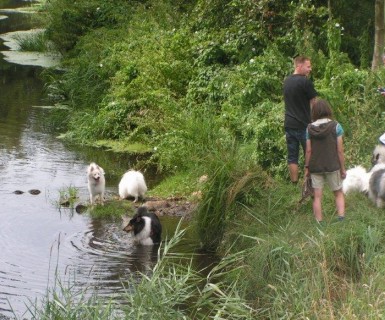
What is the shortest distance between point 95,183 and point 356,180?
498 cm

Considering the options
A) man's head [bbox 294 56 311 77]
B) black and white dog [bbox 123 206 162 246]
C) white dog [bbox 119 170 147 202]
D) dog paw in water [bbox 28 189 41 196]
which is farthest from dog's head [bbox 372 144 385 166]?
dog paw in water [bbox 28 189 41 196]

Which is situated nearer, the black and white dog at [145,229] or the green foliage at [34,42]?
the black and white dog at [145,229]

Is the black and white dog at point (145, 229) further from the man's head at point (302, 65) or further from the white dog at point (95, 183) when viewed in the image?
the man's head at point (302, 65)

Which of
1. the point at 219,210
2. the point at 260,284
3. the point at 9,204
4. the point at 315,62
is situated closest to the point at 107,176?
the point at 9,204

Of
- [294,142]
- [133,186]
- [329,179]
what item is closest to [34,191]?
[133,186]

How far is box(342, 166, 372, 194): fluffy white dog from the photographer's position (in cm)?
1320

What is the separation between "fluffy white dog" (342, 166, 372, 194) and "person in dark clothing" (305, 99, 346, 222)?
1.08 m

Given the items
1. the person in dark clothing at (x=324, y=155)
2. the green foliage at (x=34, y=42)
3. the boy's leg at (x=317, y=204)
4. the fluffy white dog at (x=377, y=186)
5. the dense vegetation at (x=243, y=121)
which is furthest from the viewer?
the green foliage at (x=34, y=42)

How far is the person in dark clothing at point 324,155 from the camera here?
1200cm

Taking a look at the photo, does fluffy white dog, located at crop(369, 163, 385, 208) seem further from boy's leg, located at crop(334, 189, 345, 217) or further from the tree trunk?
the tree trunk

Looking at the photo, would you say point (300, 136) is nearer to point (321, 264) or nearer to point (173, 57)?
point (321, 264)

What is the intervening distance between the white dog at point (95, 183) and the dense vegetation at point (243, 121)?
1.56 metres

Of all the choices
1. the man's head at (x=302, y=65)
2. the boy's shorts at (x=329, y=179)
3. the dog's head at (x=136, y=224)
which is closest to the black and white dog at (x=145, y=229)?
the dog's head at (x=136, y=224)

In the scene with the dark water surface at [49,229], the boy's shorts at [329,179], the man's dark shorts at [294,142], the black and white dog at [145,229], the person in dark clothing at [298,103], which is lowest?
the dark water surface at [49,229]
